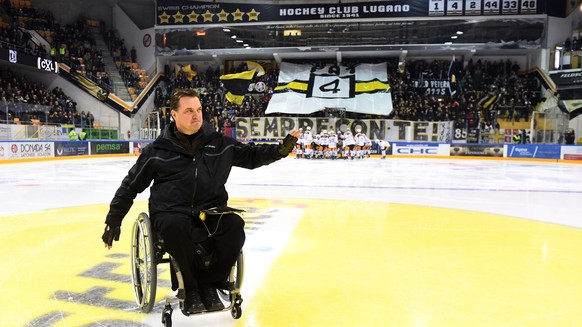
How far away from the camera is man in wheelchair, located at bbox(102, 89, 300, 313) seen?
2305 mm

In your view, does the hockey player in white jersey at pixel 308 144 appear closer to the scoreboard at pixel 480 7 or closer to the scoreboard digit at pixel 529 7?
the scoreboard at pixel 480 7

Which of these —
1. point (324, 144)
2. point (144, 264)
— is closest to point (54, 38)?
point (324, 144)

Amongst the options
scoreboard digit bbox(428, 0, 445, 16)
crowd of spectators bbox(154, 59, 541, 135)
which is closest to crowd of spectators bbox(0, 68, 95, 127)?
crowd of spectators bbox(154, 59, 541, 135)

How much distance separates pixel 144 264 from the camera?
8.35 feet

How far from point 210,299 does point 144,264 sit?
0.46 m

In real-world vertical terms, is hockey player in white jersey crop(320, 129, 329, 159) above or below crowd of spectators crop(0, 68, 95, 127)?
below

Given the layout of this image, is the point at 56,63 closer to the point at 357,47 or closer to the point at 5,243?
the point at 357,47

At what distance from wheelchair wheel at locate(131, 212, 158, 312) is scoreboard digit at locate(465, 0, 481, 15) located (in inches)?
1110

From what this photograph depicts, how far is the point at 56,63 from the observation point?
25641 millimetres

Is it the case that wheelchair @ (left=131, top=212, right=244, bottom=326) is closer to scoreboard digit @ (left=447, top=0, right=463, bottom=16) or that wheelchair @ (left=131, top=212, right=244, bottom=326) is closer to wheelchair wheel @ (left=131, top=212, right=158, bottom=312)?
wheelchair wheel @ (left=131, top=212, right=158, bottom=312)

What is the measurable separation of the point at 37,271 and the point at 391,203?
16.6 ft

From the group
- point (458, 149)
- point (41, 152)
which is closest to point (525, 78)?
point (458, 149)

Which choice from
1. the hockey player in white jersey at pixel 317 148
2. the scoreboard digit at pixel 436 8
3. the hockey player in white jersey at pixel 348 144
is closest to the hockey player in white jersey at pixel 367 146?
the hockey player in white jersey at pixel 348 144

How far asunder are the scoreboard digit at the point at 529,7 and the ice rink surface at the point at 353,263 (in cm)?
2324
